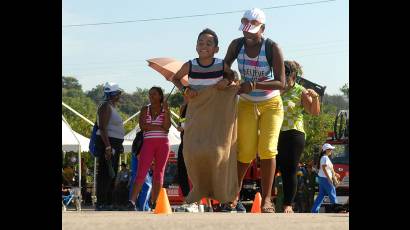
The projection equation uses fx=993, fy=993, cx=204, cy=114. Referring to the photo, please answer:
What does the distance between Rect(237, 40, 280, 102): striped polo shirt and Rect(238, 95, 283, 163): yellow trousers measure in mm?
57

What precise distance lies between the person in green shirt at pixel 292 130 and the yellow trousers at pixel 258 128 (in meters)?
0.61

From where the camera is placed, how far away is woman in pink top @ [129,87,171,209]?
12227mm

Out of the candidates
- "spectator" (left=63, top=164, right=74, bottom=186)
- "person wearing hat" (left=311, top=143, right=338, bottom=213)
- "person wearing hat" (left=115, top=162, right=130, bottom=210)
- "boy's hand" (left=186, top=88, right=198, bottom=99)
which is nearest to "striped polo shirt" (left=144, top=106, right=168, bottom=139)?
"person wearing hat" (left=115, top=162, right=130, bottom=210)

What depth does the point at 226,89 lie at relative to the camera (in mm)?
9109

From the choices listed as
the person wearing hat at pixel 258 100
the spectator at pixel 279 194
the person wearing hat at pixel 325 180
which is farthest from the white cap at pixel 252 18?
the spectator at pixel 279 194

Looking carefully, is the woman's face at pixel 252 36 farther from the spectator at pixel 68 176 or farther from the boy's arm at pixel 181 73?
the spectator at pixel 68 176


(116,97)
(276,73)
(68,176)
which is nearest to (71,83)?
(68,176)

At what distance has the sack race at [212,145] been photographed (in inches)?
353

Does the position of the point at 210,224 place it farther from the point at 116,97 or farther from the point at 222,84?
the point at 116,97

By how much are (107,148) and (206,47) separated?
3.56 meters

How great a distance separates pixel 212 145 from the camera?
893cm

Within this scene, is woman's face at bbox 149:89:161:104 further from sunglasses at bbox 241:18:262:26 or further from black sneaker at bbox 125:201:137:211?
sunglasses at bbox 241:18:262:26

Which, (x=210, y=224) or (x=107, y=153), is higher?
(x=107, y=153)
